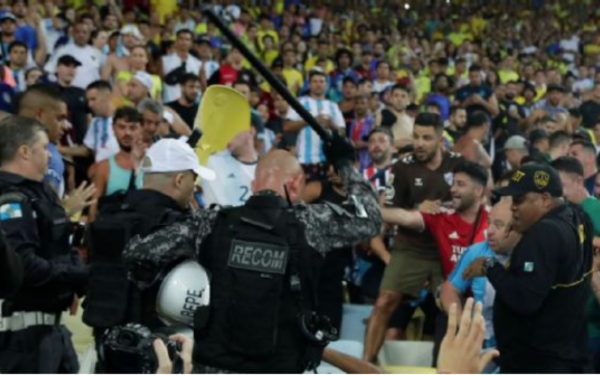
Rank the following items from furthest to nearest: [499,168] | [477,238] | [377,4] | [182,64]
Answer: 1. [377,4]
2. [182,64]
3. [499,168]
4. [477,238]

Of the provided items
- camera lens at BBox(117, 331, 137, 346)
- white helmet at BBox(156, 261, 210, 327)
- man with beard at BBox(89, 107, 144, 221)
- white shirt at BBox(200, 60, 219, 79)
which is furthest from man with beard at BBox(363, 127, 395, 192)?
white shirt at BBox(200, 60, 219, 79)

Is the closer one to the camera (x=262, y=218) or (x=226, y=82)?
(x=262, y=218)

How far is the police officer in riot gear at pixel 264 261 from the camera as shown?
13.5ft

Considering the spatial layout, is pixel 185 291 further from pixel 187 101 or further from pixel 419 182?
pixel 187 101

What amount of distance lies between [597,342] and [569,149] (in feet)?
10.7

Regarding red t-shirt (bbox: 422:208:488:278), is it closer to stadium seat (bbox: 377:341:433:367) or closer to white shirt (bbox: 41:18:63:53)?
stadium seat (bbox: 377:341:433:367)

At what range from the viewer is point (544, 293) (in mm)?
4742

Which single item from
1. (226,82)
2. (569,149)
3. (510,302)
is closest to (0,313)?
(510,302)

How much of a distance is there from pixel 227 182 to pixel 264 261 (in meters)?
3.70

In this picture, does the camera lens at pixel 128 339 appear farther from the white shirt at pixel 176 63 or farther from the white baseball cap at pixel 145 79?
the white shirt at pixel 176 63

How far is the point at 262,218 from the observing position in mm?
4164

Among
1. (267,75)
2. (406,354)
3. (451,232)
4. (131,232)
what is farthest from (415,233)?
(131,232)

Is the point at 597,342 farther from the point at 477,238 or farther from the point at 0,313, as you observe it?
the point at 0,313

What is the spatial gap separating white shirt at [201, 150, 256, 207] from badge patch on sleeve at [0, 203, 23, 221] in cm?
313
